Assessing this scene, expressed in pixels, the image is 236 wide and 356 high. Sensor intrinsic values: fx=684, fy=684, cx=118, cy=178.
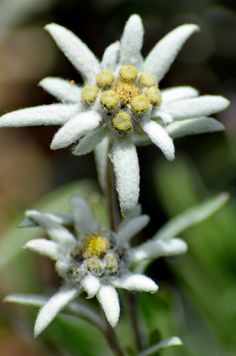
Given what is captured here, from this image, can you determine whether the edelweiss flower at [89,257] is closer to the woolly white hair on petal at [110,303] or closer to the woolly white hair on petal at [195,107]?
the woolly white hair on petal at [110,303]

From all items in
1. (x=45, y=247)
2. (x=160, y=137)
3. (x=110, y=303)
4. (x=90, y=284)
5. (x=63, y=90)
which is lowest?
(x=110, y=303)

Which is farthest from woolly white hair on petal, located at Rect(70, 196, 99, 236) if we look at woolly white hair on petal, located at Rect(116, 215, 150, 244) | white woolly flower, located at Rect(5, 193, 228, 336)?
woolly white hair on petal, located at Rect(116, 215, 150, 244)

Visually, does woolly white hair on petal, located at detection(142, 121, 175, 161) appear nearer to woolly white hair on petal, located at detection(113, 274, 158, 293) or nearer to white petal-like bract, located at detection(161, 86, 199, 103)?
white petal-like bract, located at detection(161, 86, 199, 103)

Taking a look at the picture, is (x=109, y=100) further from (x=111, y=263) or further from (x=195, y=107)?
(x=111, y=263)

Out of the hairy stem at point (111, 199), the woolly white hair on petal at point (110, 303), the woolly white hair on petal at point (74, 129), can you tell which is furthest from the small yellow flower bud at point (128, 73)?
the woolly white hair on petal at point (110, 303)

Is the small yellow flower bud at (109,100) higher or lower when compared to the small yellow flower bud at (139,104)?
higher

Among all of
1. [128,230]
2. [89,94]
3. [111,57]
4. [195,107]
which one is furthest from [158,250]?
[111,57]

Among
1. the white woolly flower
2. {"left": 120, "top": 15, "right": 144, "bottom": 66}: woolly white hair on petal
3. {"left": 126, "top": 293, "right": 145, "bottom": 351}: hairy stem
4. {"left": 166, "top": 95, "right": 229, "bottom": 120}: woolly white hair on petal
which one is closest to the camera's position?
the white woolly flower
